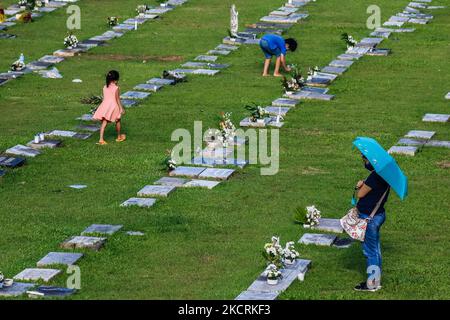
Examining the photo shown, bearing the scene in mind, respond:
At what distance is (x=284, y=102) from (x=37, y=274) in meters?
13.3

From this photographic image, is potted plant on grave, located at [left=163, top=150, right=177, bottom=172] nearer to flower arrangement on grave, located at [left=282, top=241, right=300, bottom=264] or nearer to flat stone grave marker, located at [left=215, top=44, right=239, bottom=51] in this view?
flower arrangement on grave, located at [left=282, top=241, right=300, bottom=264]

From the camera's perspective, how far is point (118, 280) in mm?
19578

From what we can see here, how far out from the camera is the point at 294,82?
32.8 metres

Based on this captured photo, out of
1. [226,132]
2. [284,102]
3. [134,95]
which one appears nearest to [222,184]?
[226,132]

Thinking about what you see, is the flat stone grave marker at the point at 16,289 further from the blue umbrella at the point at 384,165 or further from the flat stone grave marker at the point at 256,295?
the blue umbrella at the point at 384,165

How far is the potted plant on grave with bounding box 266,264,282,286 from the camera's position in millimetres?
19078

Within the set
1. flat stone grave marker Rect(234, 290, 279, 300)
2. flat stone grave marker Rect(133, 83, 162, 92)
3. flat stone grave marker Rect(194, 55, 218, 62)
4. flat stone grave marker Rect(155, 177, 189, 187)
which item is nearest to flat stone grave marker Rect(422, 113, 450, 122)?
flat stone grave marker Rect(133, 83, 162, 92)

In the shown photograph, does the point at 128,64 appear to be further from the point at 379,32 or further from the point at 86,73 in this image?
the point at 379,32

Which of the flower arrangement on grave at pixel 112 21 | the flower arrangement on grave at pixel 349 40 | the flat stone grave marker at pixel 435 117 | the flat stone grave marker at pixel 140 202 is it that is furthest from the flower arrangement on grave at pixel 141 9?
the flat stone grave marker at pixel 140 202

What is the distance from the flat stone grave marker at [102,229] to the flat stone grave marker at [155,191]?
2.07 m

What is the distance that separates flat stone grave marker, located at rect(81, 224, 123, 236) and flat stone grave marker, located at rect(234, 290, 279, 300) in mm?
3679

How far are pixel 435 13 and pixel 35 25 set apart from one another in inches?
509

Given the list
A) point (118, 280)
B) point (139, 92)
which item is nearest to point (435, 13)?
point (139, 92)

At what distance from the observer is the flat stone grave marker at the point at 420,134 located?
28547 millimetres
